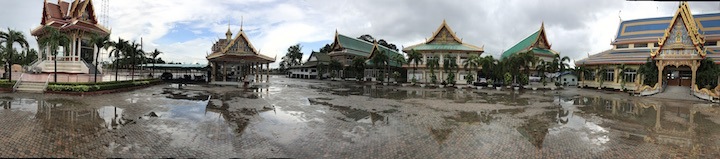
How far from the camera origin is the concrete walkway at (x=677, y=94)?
25.3 metres

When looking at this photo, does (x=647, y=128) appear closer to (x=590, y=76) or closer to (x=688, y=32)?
(x=688, y=32)

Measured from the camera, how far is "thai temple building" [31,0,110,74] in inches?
1034

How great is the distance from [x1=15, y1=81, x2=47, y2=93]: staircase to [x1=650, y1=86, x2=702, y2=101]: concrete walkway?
129 feet

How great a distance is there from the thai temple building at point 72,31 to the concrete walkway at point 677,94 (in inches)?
1630

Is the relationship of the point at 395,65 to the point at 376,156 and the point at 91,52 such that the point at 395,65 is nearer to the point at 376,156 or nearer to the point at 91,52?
the point at 91,52

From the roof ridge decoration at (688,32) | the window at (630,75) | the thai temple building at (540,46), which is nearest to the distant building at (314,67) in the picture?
the thai temple building at (540,46)

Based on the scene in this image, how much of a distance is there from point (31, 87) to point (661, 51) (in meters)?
42.3

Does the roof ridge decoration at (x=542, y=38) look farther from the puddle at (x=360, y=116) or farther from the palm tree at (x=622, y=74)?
the puddle at (x=360, y=116)

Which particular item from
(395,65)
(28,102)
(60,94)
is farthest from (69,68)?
(395,65)

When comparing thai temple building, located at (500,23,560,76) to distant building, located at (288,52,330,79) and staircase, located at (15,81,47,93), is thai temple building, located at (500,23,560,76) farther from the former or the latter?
staircase, located at (15,81,47,93)

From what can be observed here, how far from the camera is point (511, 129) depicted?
11039mm

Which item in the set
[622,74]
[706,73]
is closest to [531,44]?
[622,74]

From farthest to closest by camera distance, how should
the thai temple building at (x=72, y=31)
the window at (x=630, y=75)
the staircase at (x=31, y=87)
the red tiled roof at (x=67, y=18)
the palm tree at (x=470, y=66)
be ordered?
the palm tree at (x=470, y=66)
the window at (x=630, y=75)
the red tiled roof at (x=67, y=18)
the thai temple building at (x=72, y=31)
the staircase at (x=31, y=87)

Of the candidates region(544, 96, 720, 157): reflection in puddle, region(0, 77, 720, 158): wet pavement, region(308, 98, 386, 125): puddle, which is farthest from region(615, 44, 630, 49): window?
region(308, 98, 386, 125): puddle
